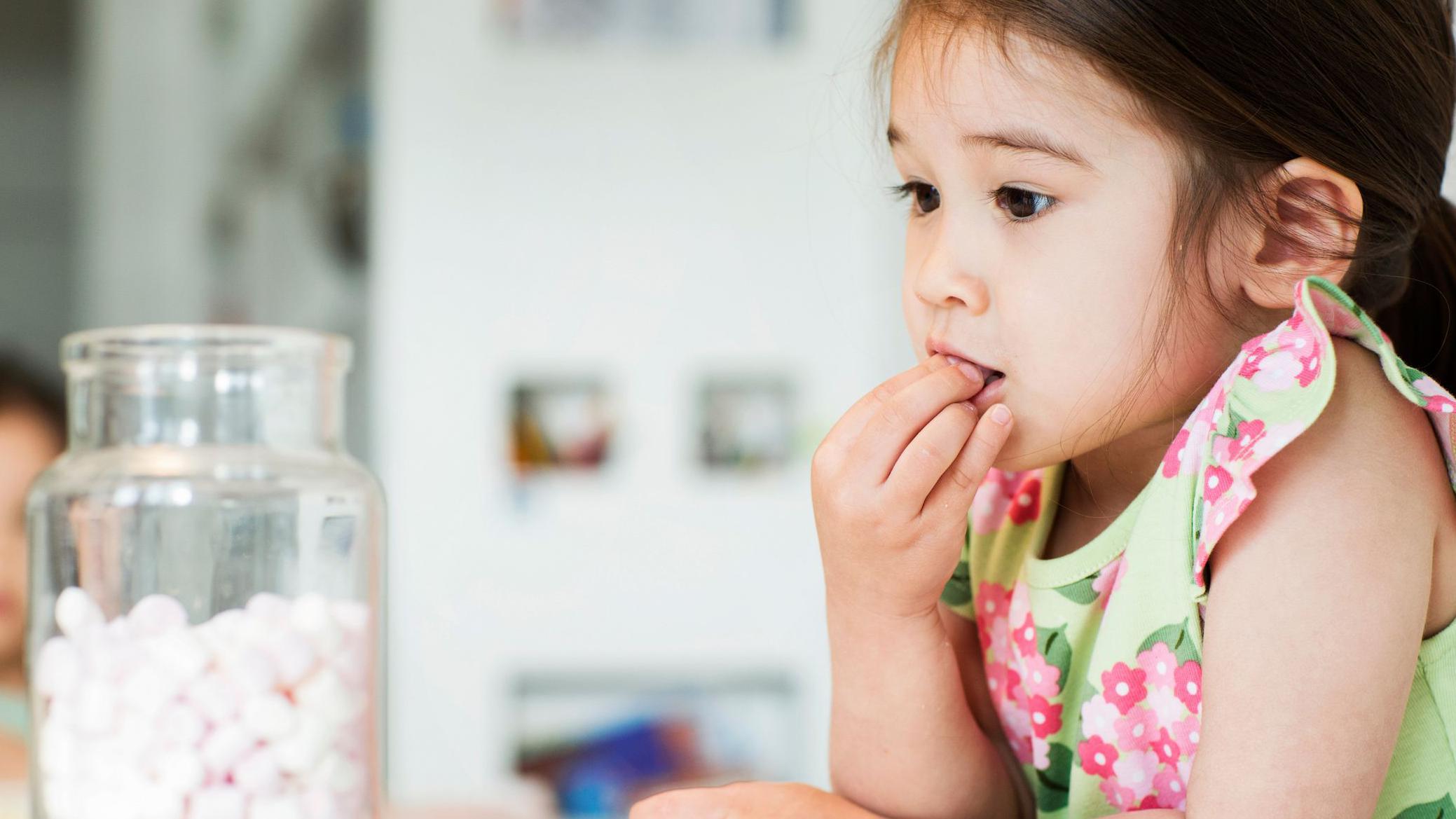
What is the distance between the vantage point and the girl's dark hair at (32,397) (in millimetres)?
1924

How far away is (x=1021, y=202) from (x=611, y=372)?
1831mm

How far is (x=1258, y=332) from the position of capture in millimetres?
622

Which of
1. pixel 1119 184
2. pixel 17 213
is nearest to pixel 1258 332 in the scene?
pixel 1119 184

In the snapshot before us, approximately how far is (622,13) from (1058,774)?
1.98 metres

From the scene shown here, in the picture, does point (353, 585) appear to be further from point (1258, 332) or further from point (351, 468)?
point (1258, 332)

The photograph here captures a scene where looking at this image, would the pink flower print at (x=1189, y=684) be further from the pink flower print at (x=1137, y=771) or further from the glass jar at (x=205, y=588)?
the glass jar at (x=205, y=588)

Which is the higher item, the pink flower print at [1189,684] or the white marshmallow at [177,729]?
the pink flower print at [1189,684]

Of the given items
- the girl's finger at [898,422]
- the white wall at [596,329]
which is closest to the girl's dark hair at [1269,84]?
the girl's finger at [898,422]

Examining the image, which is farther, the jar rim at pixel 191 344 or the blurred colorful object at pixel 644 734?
→ the blurred colorful object at pixel 644 734

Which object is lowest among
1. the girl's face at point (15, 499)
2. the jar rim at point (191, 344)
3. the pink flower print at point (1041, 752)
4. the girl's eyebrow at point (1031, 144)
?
the girl's face at point (15, 499)

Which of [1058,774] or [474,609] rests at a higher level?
[1058,774]

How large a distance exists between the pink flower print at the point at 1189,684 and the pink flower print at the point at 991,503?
0.20 m

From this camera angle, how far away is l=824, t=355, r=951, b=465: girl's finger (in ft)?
1.98

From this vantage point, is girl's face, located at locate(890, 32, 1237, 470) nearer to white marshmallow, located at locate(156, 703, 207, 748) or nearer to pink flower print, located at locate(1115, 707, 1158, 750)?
pink flower print, located at locate(1115, 707, 1158, 750)
